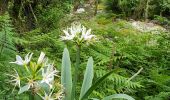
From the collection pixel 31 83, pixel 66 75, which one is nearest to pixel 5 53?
pixel 66 75

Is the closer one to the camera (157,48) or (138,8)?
(157,48)

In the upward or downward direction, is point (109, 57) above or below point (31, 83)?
below

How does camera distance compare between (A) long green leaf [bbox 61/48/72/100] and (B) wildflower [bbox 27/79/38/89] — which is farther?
(A) long green leaf [bbox 61/48/72/100]

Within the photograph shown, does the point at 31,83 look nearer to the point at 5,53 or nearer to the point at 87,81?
the point at 87,81

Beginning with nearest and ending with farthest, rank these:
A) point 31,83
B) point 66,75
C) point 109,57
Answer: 1. point 31,83
2. point 66,75
3. point 109,57

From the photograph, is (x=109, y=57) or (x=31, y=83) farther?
(x=109, y=57)

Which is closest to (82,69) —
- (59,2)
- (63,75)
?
(63,75)

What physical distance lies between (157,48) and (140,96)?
2.41 ft

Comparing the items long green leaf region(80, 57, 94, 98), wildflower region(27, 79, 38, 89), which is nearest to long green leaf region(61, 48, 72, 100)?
long green leaf region(80, 57, 94, 98)

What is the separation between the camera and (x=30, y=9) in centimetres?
674

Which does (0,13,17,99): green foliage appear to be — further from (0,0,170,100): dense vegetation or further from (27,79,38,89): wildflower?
(27,79,38,89): wildflower

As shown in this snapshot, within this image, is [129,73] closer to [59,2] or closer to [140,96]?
[140,96]

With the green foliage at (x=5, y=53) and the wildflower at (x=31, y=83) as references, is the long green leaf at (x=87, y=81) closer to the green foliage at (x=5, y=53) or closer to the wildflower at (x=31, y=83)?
the green foliage at (x=5, y=53)

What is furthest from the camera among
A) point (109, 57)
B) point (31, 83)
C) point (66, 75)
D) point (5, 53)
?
point (109, 57)
